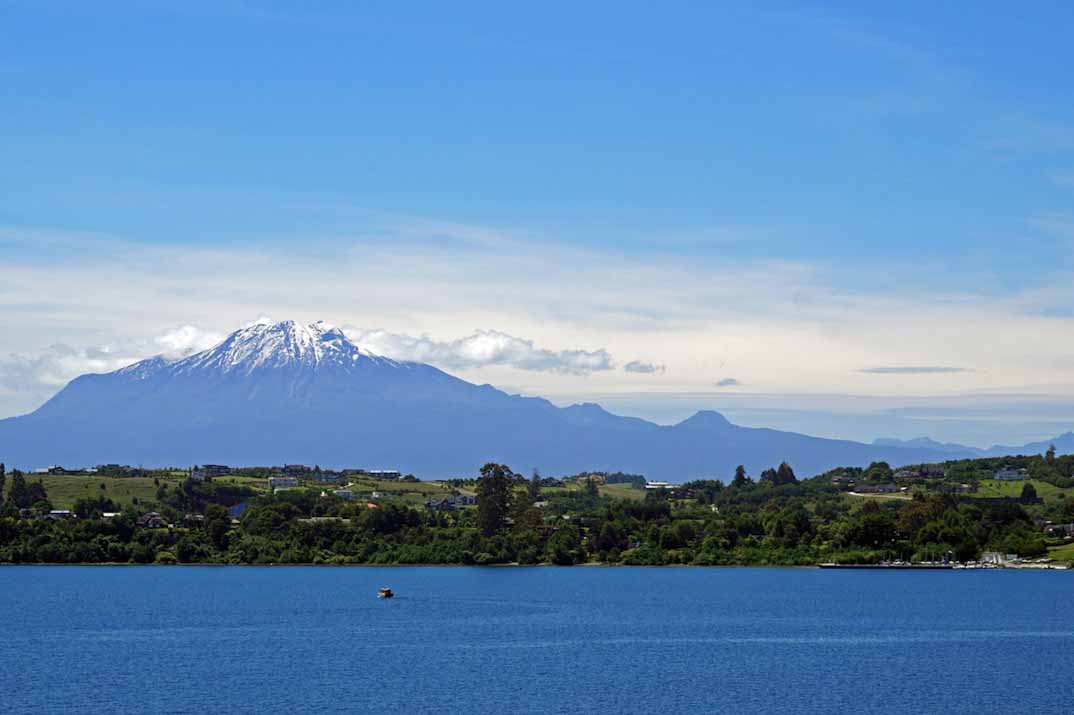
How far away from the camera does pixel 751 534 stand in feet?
602

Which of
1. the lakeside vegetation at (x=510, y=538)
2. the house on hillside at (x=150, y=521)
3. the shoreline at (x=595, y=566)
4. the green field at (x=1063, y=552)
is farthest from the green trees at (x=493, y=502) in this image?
the green field at (x=1063, y=552)

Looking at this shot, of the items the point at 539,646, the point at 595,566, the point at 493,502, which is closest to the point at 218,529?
the point at 493,502

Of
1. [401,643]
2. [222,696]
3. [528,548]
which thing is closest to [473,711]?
[222,696]

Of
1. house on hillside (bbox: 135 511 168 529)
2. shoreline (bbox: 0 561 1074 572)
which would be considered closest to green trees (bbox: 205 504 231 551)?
shoreline (bbox: 0 561 1074 572)

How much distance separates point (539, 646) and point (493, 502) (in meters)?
92.5

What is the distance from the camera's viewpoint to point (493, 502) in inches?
7288

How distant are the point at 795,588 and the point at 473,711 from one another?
82113 millimetres

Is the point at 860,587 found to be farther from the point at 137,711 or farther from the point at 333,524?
the point at 137,711

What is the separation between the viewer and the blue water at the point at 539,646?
71.1m

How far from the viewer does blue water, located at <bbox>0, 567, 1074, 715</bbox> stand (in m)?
71.1

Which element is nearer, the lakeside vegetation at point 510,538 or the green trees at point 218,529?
the lakeside vegetation at point 510,538

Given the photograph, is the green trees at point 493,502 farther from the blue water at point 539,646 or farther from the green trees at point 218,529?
the blue water at point 539,646

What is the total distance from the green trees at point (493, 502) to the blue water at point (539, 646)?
1254 inches

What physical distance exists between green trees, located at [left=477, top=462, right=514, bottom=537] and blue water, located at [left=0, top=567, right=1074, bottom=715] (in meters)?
31.8
